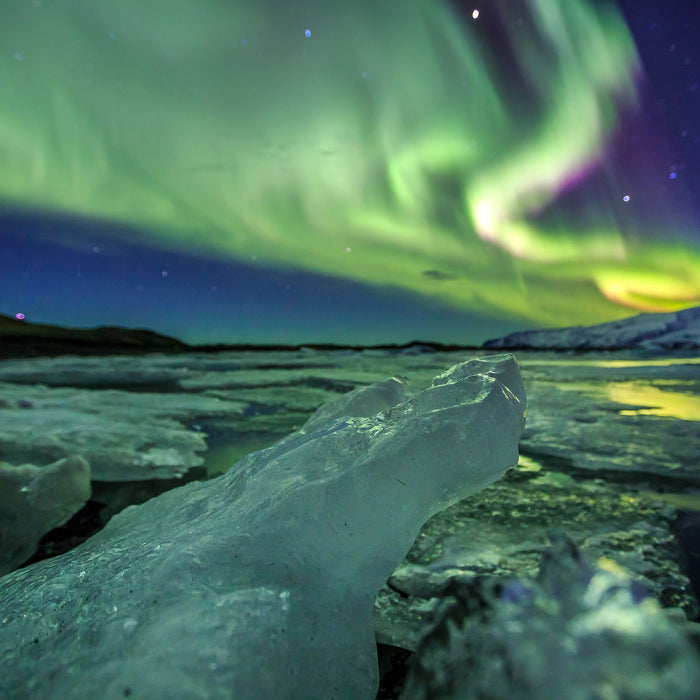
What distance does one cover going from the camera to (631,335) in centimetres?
8331

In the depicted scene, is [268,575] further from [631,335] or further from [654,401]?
[631,335]

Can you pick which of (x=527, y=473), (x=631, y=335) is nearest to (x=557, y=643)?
(x=527, y=473)

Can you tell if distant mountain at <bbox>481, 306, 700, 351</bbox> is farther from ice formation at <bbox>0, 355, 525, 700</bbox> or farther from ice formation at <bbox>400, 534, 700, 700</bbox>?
ice formation at <bbox>400, 534, 700, 700</bbox>

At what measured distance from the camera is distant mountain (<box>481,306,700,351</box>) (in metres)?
65.2

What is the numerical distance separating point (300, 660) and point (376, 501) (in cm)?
49

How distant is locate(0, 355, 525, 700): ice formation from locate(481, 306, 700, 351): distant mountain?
63.7 m

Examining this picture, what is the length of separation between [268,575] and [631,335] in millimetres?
99724

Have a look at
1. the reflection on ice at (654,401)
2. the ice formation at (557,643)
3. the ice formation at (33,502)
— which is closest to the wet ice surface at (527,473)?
the reflection on ice at (654,401)

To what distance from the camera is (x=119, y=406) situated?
7.38 metres

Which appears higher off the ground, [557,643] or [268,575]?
[557,643]

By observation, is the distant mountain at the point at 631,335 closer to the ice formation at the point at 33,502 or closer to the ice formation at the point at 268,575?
the ice formation at the point at 268,575

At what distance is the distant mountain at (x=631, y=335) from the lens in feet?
214

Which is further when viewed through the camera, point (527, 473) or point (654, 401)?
point (654, 401)

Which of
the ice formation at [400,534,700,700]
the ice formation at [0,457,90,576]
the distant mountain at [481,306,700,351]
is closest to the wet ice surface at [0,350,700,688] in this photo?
the ice formation at [0,457,90,576]
